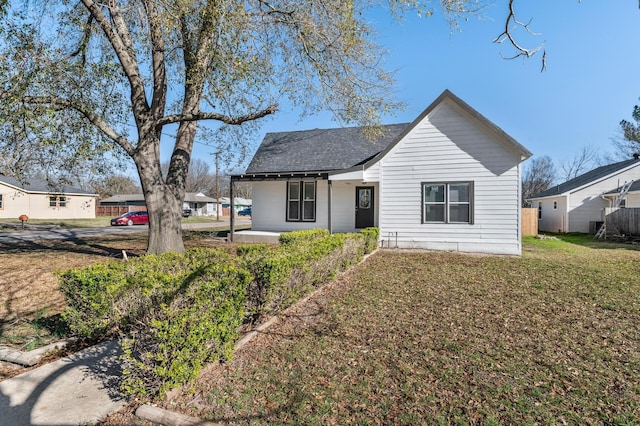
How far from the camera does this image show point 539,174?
4772 centimetres

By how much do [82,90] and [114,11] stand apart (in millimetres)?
1966

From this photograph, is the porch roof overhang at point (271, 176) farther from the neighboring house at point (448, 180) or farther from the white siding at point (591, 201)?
the white siding at point (591, 201)

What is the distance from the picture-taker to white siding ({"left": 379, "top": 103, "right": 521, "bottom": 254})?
34.3 feet

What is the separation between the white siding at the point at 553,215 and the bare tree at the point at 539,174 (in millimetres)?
25378

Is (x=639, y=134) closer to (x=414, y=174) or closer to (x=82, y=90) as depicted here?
(x=414, y=174)

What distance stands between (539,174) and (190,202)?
55696 millimetres

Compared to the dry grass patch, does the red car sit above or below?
above

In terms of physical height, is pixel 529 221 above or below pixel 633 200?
below

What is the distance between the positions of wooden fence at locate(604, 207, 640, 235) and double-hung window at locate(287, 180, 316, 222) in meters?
14.7

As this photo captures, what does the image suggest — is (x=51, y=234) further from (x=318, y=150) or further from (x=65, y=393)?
(x=65, y=393)

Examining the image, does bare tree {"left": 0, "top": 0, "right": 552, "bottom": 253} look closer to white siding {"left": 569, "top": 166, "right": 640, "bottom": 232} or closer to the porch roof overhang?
the porch roof overhang

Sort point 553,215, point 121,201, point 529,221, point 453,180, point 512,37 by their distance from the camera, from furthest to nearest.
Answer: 1. point 121,201
2. point 553,215
3. point 529,221
4. point 453,180
5. point 512,37

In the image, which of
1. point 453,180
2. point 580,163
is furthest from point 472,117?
point 580,163

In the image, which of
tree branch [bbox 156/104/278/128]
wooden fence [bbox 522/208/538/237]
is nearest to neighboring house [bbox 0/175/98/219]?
tree branch [bbox 156/104/278/128]
